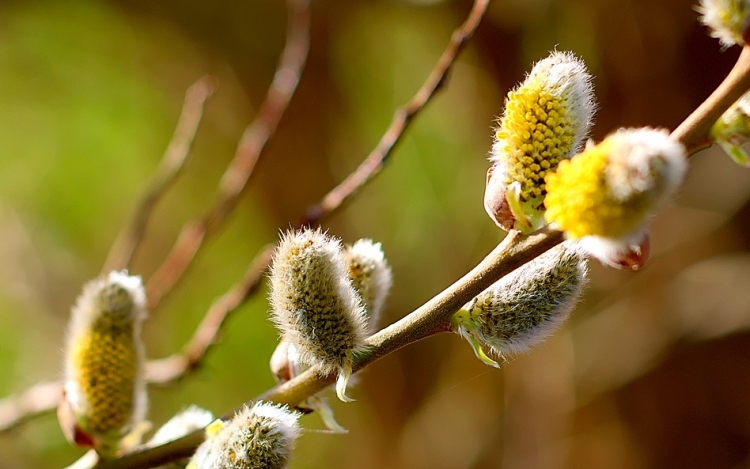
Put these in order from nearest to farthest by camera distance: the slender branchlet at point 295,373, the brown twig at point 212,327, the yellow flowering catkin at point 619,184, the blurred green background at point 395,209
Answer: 1. the yellow flowering catkin at point 619,184
2. the slender branchlet at point 295,373
3. the brown twig at point 212,327
4. the blurred green background at point 395,209

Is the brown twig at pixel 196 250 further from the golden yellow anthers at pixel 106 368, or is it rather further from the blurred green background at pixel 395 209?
the golden yellow anthers at pixel 106 368

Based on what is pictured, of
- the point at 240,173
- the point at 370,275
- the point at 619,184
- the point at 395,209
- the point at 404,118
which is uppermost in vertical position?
the point at 395,209

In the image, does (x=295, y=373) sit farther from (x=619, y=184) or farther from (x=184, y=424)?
(x=619, y=184)

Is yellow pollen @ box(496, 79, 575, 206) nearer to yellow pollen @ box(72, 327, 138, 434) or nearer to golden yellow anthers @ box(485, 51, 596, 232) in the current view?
golden yellow anthers @ box(485, 51, 596, 232)

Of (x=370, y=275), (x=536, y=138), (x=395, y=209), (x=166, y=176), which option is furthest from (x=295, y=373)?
(x=395, y=209)

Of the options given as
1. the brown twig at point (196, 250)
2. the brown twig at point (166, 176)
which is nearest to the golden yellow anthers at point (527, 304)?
the brown twig at point (196, 250)

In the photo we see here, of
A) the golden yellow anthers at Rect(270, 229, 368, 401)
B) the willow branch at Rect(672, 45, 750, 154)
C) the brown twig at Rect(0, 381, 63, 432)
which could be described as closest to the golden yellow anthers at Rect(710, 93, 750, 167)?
the willow branch at Rect(672, 45, 750, 154)
